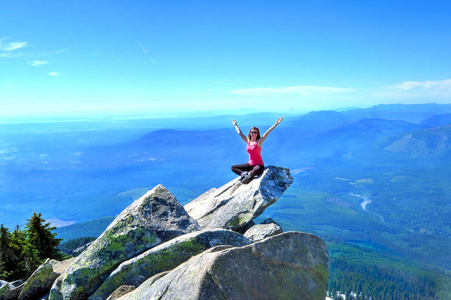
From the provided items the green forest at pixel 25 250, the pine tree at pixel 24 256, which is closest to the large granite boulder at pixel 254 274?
the pine tree at pixel 24 256

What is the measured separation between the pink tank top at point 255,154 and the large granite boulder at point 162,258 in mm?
8394

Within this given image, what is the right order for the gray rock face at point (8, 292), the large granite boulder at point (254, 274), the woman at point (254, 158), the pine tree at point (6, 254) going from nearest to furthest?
the large granite boulder at point (254, 274) → the gray rock face at point (8, 292) → the woman at point (254, 158) → the pine tree at point (6, 254)

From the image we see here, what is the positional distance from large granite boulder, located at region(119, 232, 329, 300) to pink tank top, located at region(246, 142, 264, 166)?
889 cm

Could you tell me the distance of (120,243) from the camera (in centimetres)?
1170

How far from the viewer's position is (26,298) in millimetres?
13336

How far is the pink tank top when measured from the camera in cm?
1861

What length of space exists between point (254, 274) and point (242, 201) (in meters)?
9.10

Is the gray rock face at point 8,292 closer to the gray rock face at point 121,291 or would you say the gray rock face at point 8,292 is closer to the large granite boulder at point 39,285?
the large granite boulder at point 39,285

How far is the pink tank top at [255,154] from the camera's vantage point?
733 inches

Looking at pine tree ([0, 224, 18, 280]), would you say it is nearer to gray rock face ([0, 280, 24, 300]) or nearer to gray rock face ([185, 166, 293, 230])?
gray rock face ([0, 280, 24, 300])

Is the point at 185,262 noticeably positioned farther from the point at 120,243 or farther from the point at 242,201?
the point at 242,201

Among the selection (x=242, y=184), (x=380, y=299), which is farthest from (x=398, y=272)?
(x=242, y=184)

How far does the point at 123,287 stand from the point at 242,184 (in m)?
10.1

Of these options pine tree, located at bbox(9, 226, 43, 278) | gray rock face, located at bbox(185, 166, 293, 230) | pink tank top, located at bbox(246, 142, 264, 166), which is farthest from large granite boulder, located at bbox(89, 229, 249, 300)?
pine tree, located at bbox(9, 226, 43, 278)
